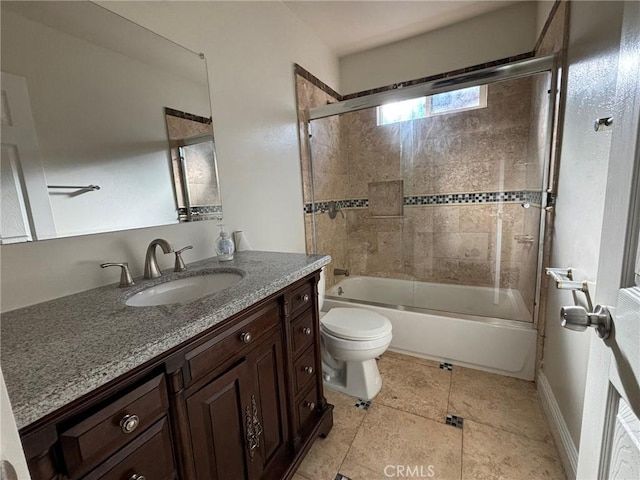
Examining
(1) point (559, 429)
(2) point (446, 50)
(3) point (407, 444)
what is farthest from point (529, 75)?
(3) point (407, 444)

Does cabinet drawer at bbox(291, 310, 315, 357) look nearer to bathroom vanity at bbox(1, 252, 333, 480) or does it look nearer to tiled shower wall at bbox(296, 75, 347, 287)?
bathroom vanity at bbox(1, 252, 333, 480)

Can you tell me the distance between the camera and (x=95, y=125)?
109cm

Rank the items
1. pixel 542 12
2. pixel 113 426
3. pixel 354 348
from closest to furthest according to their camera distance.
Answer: pixel 113 426 → pixel 354 348 → pixel 542 12

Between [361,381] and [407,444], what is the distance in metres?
0.40

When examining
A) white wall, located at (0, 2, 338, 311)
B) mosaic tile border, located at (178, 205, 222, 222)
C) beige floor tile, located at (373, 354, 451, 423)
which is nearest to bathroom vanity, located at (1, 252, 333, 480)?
white wall, located at (0, 2, 338, 311)

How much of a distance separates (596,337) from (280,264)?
3.30 feet

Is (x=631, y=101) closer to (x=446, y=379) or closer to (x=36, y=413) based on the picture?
(x=36, y=413)

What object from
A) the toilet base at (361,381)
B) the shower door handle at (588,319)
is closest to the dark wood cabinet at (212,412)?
the toilet base at (361,381)

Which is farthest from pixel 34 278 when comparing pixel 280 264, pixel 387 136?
pixel 387 136

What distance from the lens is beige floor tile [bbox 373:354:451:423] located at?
161cm

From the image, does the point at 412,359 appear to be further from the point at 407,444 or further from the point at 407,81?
the point at 407,81

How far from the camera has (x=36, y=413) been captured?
0.46 m

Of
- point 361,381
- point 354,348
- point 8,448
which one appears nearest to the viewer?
point 8,448

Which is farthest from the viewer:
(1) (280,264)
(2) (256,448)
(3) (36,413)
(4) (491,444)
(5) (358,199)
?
(5) (358,199)
